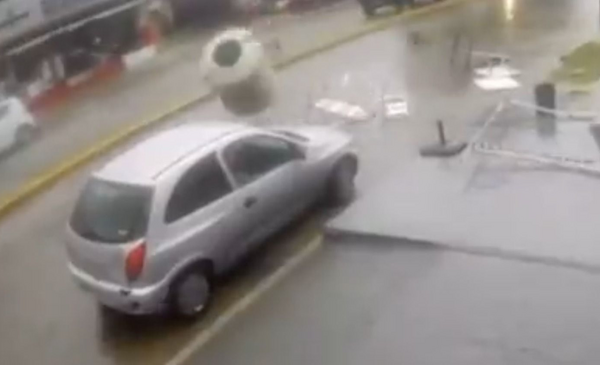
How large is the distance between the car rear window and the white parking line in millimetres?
Answer: 1124

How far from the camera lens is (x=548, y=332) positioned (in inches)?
349

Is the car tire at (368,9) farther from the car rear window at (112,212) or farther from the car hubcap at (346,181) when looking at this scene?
the car rear window at (112,212)

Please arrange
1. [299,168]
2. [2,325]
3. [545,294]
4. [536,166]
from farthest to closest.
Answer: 1. [536,166]
2. [299,168]
3. [2,325]
4. [545,294]

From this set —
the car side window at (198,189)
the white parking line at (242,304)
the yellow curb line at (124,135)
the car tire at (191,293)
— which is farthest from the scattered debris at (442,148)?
the yellow curb line at (124,135)

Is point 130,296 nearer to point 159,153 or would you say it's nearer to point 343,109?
point 159,153

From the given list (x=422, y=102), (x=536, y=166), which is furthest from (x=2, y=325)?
(x=422, y=102)

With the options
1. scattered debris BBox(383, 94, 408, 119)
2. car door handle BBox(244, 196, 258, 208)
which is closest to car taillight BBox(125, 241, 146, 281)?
car door handle BBox(244, 196, 258, 208)

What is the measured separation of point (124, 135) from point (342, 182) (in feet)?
15.7

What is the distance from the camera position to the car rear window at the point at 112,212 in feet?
31.0

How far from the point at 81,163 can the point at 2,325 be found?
4.57 metres

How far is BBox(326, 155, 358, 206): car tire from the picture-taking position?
11781 millimetres

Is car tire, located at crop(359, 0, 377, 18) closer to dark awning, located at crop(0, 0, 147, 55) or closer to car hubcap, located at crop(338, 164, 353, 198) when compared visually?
dark awning, located at crop(0, 0, 147, 55)

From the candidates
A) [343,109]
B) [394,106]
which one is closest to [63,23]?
[343,109]

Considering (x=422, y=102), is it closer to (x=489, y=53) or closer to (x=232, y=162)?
(x=489, y=53)
